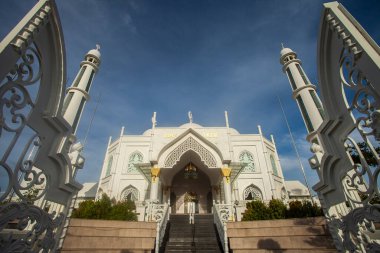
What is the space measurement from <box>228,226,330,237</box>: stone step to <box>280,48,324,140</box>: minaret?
13.2 feet

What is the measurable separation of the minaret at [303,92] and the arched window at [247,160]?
419 inches

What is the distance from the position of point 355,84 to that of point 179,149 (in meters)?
12.7

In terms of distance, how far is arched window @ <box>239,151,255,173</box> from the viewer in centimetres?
2021

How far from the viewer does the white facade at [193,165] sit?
1469cm

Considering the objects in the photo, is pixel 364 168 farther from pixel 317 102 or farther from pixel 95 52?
pixel 95 52

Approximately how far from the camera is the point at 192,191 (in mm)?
19266

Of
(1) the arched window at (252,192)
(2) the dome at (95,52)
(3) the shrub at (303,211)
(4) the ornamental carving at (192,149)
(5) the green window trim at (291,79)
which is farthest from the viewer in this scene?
(1) the arched window at (252,192)

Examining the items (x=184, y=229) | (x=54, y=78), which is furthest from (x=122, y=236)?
(x=54, y=78)

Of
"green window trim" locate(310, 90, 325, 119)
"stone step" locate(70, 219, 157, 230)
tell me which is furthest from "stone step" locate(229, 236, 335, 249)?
"green window trim" locate(310, 90, 325, 119)

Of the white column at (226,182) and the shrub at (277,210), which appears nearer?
the shrub at (277,210)

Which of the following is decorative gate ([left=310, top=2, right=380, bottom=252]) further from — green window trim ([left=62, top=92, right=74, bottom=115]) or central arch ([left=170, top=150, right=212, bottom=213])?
central arch ([left=170, top=150, right=212, bottom=213])

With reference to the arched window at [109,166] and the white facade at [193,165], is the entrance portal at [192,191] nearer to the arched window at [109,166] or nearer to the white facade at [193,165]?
the white facade at [193,165]

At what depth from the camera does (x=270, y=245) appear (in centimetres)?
629

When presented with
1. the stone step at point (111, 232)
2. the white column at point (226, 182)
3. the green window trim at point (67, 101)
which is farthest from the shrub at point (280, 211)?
the green window trim at point (67, 101)
